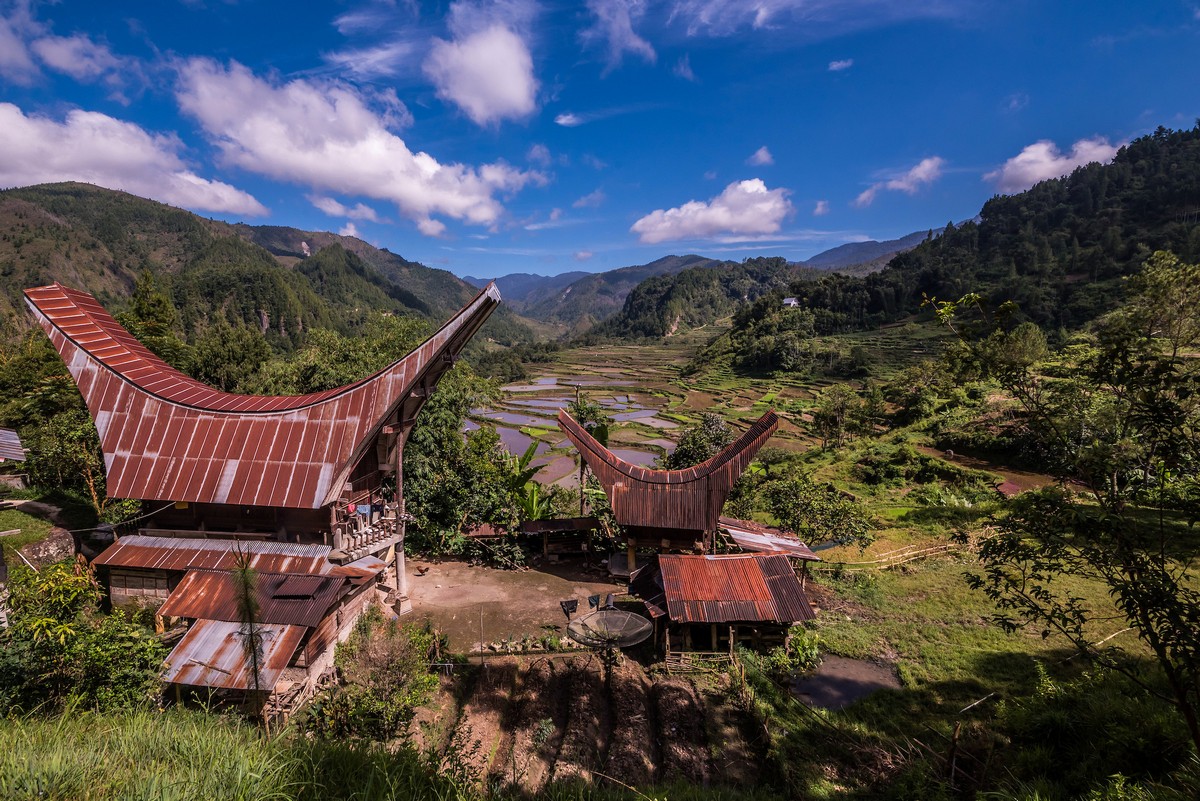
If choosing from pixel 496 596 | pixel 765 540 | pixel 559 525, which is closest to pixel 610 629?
pixel 496 596

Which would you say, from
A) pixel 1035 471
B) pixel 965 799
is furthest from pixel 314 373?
pixel 1035 471

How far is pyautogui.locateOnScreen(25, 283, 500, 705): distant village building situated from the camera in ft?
35.9

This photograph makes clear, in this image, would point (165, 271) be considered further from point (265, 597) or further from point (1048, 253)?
point (1048, 253)

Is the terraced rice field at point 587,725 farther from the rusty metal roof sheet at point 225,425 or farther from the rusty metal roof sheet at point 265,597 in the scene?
the rusty metal roof sheet at point 225,425

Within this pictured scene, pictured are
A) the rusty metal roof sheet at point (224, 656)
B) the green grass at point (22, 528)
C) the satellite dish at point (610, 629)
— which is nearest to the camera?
the rusty metal roof sheet at point (224, 656)

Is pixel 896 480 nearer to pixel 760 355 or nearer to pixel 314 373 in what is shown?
pixel 314 373

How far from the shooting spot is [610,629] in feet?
33.4

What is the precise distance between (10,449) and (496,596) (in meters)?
10.9

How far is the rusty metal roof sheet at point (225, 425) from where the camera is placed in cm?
1107

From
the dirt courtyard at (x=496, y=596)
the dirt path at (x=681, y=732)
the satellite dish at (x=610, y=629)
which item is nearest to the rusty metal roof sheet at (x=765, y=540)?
the dirt courtyard at (x=496, y=596)

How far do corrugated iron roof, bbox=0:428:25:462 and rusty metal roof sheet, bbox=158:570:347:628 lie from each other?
394cm

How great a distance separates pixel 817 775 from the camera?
836 cm

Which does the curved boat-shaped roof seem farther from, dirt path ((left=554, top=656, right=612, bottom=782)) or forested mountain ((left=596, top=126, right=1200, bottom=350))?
forested mountain ((left=596, top=126, right=1200, bottom=350))

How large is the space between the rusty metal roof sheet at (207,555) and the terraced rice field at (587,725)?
4.24 metres
